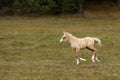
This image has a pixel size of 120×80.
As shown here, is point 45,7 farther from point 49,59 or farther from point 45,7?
point 49,59

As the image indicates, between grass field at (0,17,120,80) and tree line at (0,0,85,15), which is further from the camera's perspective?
tree line at (0,0,85,15)

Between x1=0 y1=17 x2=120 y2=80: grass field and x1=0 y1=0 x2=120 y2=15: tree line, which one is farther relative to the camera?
x1=0 y1=0 x2=120 y2=15: tree line

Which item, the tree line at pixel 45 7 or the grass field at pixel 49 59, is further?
the tree line at pixel 45 7

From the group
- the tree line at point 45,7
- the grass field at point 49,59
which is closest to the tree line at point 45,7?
the tree line at point 45,7

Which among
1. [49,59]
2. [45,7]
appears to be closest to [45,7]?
[45,7]

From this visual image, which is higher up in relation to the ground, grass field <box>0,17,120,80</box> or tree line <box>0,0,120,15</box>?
grass field <box>0,17,120,80</box>

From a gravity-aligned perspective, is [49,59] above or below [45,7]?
above

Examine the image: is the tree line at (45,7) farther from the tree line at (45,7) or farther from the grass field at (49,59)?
the grass field at (49,59)

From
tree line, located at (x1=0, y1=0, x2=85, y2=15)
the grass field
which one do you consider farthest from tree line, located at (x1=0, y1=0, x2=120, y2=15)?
the grass field

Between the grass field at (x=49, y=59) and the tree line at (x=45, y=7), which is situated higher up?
the grass field at (x=49, y=59)

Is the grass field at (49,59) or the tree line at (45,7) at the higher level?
the grass field at (49,59)

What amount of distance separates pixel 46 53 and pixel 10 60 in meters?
1.76

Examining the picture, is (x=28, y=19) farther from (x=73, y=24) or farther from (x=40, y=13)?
(x=73, y=24)

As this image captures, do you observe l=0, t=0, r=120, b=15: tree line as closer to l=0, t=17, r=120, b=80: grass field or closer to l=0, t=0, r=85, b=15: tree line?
l=0, t=0, r=85, b=15: tree line
